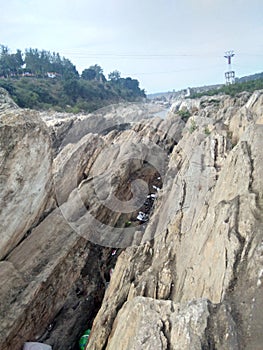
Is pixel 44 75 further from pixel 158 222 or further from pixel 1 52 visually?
pixel 158 222

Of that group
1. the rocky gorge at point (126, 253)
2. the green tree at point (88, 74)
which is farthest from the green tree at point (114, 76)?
the rocky gorge at point (126, 253)

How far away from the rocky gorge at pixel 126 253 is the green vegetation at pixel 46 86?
34696 millimetres

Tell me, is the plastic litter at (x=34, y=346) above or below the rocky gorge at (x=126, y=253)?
below

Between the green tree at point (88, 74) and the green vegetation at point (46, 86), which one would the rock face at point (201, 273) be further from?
the green tree at point (88, 74)

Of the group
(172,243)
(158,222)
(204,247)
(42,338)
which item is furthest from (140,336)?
(158,222)

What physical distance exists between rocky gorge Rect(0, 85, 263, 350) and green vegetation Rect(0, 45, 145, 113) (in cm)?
3470

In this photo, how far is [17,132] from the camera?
5809mm

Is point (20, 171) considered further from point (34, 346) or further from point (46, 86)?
point (46, 86)

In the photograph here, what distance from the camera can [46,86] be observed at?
183 ft

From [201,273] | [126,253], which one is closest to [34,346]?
[126,253]

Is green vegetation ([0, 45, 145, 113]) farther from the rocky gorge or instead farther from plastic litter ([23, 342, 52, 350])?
plastic litter ([23, 342, 52, 350])

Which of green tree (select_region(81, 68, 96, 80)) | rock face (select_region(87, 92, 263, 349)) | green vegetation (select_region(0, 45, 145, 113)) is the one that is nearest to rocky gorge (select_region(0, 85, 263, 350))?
rock face (select_region(87, 92, 263, 349))

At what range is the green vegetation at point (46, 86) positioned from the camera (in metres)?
45.2

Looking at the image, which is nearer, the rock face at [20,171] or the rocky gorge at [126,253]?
the rocky gorge at [126,253]
